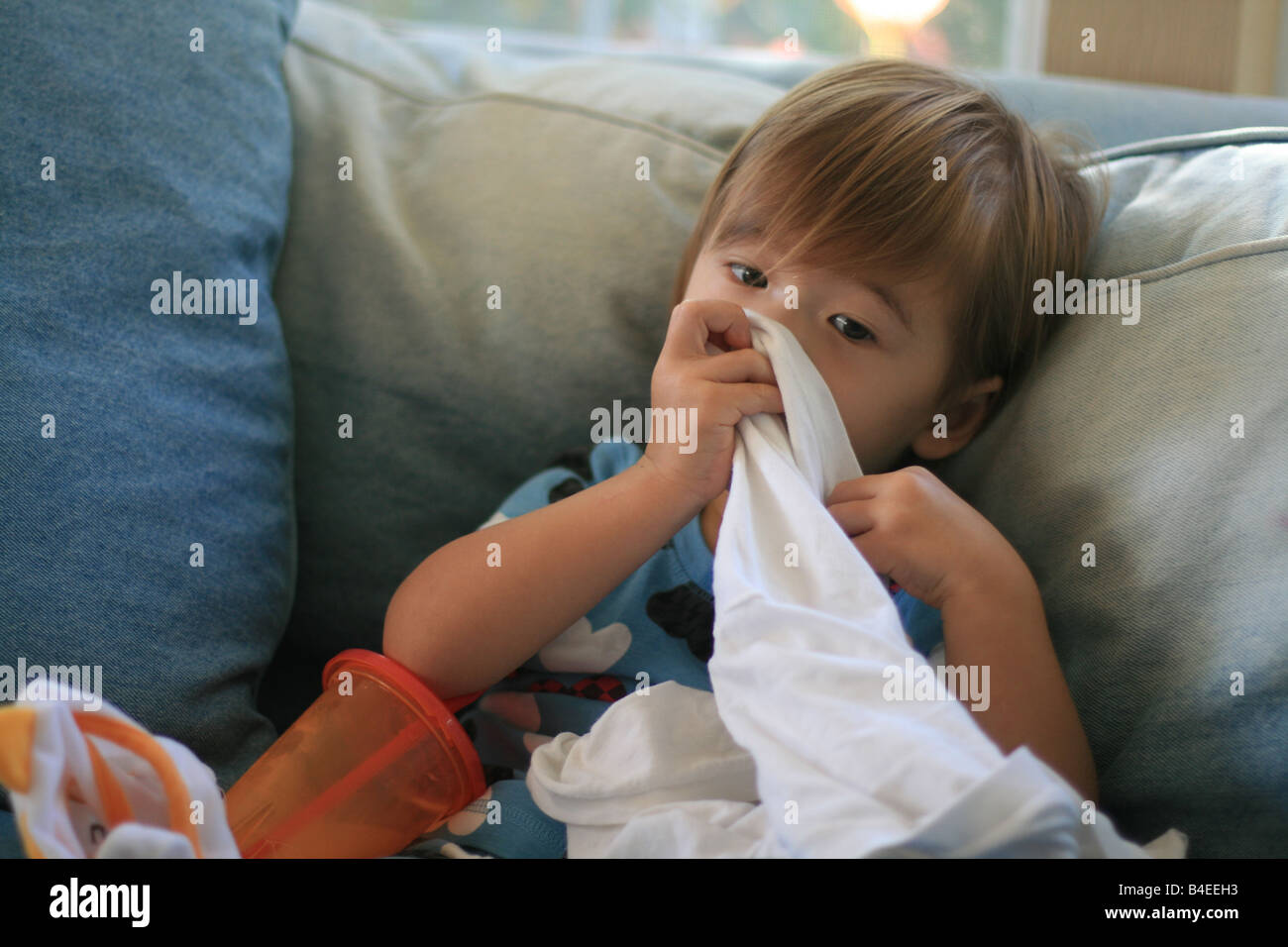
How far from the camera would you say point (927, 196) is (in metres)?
0.77

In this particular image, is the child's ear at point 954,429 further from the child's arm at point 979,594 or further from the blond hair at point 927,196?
the child's arm at point 979,594

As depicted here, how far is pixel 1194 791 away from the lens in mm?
629

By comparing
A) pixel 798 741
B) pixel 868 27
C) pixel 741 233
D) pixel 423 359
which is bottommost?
pixel 798 741

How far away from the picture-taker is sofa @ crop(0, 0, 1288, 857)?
2.18ft

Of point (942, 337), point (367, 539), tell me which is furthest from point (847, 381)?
point (367, 539)

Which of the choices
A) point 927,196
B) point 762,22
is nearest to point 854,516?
point 927,196

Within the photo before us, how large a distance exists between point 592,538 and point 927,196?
365mm

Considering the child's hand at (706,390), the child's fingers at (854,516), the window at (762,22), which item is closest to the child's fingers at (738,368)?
→ the child's hand at (706,390)

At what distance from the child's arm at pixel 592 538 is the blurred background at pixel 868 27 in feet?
3.63

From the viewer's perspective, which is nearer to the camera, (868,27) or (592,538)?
(592,538)

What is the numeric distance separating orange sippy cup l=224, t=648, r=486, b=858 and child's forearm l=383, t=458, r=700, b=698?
1.6 inches

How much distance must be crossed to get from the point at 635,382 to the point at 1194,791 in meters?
0.57

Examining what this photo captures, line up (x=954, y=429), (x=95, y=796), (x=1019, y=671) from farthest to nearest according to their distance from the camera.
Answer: (x=954, y=429) < (x=1019, y=671) < (x=95, y=796)

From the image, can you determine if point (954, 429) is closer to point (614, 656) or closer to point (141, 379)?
point (614, 656)
